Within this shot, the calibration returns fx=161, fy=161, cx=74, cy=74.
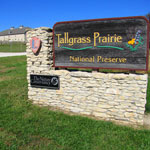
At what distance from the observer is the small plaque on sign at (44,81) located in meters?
6.07

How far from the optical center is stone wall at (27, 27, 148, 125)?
499 cm

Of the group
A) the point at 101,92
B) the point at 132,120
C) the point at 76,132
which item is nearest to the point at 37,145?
the point at 76,132

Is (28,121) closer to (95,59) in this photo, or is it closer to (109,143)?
(109,143)

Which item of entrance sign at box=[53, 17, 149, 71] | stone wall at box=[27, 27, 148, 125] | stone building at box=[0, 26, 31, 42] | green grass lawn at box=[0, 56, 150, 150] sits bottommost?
green grass lawn at box=[0, 56, 150, 150]

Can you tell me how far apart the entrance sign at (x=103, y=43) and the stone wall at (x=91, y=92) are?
338 millimetres

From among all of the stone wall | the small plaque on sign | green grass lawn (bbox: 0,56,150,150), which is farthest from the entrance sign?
green grass lawn (bbox: 0,56,150,150)

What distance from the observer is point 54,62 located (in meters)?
6.16

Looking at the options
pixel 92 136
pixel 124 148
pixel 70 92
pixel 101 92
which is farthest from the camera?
pixel 70 92

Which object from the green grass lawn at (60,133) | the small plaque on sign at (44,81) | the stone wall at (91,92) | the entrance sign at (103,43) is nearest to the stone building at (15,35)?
the small plaque on sign at (44,81)

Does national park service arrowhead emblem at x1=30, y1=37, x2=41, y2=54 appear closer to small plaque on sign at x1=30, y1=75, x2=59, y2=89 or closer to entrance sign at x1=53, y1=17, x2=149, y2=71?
entrance sign at x1=53, y1=17, x2=149, y2=71

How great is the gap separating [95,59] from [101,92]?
112cm

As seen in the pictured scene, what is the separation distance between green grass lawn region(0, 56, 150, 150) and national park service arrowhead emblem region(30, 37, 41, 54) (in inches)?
91.0

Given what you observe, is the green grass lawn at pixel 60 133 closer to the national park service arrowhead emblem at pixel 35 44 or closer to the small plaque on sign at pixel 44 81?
the small plaque on sign at pixel 44 81

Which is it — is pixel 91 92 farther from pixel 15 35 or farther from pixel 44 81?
→ pixel 15 35
